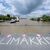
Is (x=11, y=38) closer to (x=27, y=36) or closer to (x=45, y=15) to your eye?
(x=27, y=36)

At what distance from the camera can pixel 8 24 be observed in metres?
2.27

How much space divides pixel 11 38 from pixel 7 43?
25cm

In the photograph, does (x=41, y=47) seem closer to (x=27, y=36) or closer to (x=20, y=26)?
(x=27, y=36)

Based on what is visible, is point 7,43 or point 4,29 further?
point 4,29

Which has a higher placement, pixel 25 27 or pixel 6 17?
pixel 6 17

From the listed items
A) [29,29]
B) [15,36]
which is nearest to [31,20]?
[29,29]

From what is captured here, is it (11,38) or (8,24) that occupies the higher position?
(8,24)

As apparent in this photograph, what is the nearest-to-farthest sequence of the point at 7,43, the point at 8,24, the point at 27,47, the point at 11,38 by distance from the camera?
1. the point at 27,47
2. the point at 7,43
3. the point at 11,38
4. the point at 8,24

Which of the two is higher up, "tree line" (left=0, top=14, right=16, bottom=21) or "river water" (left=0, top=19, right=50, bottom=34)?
"tree line" (left=0, top=14, right=16, bottom=21)

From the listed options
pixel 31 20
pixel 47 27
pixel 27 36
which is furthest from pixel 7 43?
pixel 47 27

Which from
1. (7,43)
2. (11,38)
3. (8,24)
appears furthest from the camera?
(8,24)

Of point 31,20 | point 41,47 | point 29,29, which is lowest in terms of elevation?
point 41,47

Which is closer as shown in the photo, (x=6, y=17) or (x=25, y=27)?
(x=6, y=17)

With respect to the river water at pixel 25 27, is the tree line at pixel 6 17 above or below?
above
